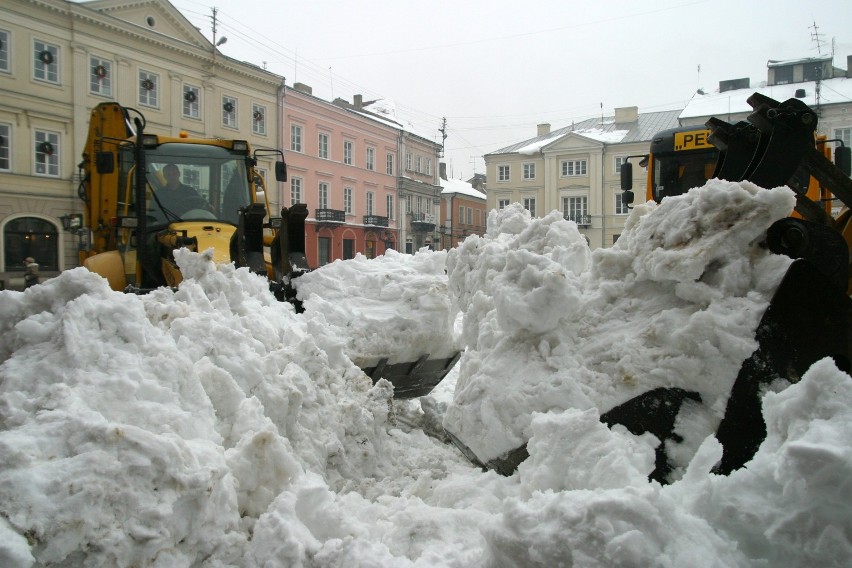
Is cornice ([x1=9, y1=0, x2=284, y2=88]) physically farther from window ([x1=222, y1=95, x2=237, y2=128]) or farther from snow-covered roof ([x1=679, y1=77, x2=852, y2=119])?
snow-covered roof ([x1=679, y1=77, x2=852, y2=119])

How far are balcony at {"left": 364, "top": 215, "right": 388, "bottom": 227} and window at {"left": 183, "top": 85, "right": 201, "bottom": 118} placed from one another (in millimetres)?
13151

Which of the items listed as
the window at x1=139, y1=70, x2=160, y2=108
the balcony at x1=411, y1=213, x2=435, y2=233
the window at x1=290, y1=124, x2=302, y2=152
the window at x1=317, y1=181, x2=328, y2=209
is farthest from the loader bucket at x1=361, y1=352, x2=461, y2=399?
the balcony at x1=411, y1=213, x2=435, y2=233

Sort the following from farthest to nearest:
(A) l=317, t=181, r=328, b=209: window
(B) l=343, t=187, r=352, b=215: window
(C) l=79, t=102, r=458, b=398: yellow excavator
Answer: (B) l=343, t=187, r=352, b=215: window < (A) l=317, t=181, r=328, b=209: window < (C) l=79, t=102, r=458, b=398: yellow excavator

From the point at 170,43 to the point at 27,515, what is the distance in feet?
93.0

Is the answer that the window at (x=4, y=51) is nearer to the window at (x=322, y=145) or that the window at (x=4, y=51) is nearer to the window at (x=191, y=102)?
the window at (x=191, y=102)

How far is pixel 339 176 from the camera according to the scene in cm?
3634

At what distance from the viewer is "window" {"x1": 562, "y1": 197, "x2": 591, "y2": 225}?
1638 inches

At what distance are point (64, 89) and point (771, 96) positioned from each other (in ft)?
Answer: 114

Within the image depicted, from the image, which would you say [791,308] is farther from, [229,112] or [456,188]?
[456,188]

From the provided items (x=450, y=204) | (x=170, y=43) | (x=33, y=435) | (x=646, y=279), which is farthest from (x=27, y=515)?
(x=450, y=204)

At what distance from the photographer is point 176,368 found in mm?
2545

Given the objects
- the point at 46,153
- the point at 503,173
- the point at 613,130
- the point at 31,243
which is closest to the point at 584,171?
the point at 613,130

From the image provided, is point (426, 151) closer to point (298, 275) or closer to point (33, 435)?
point (298, 275)

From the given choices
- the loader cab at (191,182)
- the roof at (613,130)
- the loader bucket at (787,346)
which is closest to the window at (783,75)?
the roof at (613,130)
